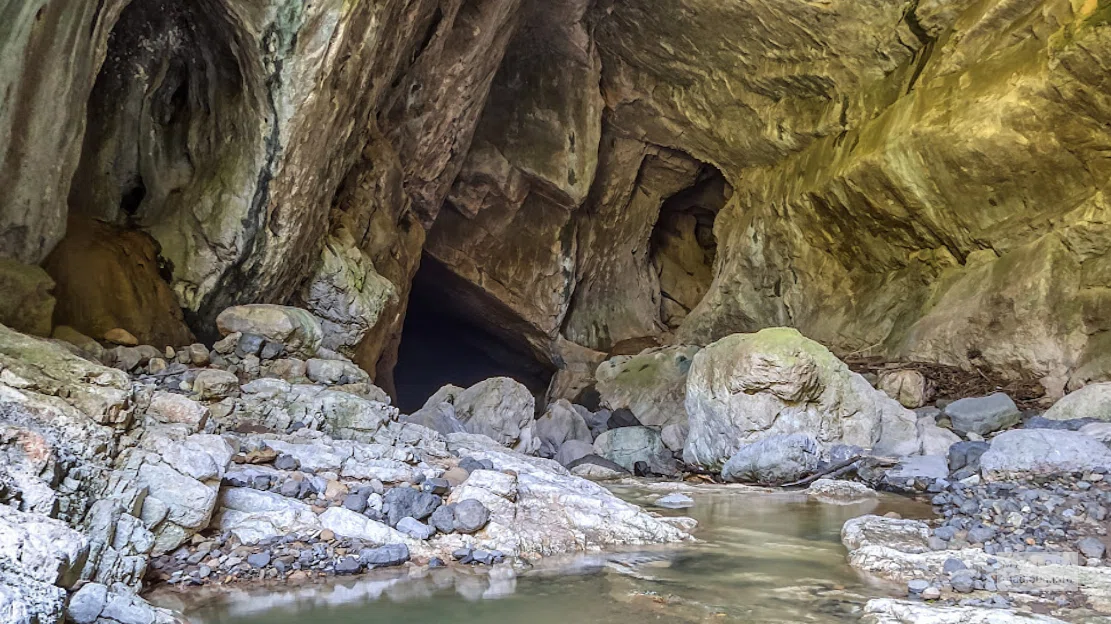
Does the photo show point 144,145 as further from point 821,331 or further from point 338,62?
point 821,331

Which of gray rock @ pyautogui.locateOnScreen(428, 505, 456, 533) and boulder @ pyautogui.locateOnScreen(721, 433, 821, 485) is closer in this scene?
gray rock @ pyautogui.locateOnScreen(428, 505, 456, 533)

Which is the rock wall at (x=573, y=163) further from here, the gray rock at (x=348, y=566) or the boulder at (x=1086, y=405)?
the gray rock at (x=348, y=566)

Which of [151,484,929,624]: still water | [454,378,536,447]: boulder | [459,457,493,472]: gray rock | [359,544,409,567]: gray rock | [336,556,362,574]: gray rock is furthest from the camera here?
[454,378,536,447]: boulder

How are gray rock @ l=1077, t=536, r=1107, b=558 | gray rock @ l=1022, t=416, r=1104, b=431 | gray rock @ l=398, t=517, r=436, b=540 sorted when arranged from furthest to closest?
1. gray rock @ l=1022, t=416, r=1104, b=431
2. gray rock @ l=398, t=517, r=436, b=540
3. gray rock @ l=1077, t=536, r=1107, b=558

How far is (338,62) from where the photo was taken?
9.23m

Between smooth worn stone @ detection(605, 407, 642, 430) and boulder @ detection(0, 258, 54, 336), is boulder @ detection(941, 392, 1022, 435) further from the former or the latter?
boulder @ detection(0, 258, 54, 336)

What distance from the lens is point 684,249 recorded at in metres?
21.7

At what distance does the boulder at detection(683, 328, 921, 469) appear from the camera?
30.4ft

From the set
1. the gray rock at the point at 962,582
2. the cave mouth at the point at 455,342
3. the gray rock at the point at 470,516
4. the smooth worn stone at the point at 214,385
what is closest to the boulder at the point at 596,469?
the smooth worn stone at the point at 214,385

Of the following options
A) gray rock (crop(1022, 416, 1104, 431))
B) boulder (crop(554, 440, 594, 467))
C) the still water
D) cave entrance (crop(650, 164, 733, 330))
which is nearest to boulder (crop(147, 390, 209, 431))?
the still water

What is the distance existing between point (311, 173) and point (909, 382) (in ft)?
29.3

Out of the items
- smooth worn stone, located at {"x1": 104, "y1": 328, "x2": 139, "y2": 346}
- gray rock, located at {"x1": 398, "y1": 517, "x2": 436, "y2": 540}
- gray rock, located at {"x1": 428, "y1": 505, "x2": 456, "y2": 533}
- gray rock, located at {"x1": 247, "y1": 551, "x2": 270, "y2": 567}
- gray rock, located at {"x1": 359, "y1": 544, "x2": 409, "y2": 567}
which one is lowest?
gray rock, located at {"x1": 247, "y1": 551, "x2": 270, "y2": 567}

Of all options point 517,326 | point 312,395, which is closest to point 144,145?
point 312,395

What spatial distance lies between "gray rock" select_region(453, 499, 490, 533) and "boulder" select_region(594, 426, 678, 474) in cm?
578
